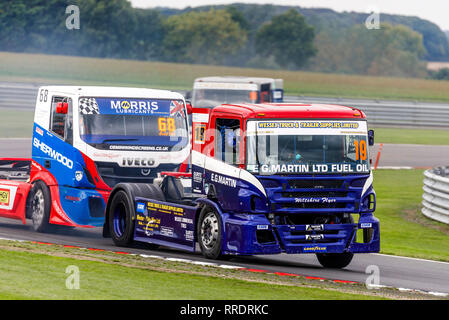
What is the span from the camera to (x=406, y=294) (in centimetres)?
1048

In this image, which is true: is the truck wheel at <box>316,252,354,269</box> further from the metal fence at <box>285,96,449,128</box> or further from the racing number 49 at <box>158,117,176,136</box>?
the metal fence at <box>285,96,449,128</box>

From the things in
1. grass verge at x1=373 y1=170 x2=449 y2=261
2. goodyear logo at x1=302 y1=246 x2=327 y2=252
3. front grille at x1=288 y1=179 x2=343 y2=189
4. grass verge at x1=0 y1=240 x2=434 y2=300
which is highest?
front grille at x1=288 y1=179 x2=343 y2=189

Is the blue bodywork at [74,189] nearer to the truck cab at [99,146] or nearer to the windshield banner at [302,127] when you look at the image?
the truck cab at [99,146]

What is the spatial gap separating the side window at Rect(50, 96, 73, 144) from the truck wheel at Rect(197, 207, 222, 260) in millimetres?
3460

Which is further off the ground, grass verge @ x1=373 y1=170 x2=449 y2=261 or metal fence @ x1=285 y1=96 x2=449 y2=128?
metal fence @ x1=285 y1=96 x2=449 y2=128

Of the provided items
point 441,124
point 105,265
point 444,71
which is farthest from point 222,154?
point 444,71

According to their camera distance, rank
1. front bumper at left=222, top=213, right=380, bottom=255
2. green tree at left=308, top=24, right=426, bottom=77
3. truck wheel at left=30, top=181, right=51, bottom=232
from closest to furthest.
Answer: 1. front bumper at left=222, top=213, right=380, bottom=255
2. truck wheel at left=30, top=181, right=51, bottom=232
3. green tree at left=308, top=24, right=426, bottom=77

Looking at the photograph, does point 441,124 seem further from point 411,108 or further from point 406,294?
point 406,294

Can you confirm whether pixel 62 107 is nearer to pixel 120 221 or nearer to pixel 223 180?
pixel 120 221

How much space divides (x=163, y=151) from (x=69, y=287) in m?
5.80

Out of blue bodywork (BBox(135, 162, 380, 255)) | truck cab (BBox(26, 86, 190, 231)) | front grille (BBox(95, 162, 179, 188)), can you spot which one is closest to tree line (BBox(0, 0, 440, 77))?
truck cab (BBox(26, 86, 190, 231))

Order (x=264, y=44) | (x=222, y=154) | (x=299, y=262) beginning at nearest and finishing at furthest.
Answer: (x=222, y=154)
(x=299, y=262)
(x=264, y=44)

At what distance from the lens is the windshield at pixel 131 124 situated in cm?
1477

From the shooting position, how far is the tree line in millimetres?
65625
